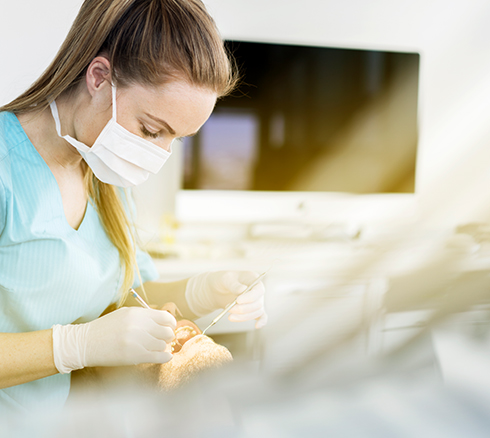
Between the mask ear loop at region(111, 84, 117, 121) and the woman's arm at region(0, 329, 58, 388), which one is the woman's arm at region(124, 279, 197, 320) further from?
the mask ear loop at region(111, 84, 117, 121)

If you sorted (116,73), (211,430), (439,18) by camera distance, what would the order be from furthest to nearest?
1. (439,18)
2. (116,73)
3. (211,430)

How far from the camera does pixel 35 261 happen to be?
771mm

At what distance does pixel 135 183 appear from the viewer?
2.95ft

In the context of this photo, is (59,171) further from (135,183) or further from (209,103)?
(209,103)

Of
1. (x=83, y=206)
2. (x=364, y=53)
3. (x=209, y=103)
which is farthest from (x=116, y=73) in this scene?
(x=364, y=53)

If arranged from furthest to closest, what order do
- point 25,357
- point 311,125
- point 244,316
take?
point 311,125 → point 244,316 → point 25,357

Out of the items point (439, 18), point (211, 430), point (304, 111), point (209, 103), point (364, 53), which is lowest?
point (211, 430)

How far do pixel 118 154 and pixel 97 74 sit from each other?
144mm

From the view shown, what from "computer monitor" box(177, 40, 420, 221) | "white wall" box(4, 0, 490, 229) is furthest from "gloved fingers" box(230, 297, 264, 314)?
"white wall" box(4, 0, 490, 229)

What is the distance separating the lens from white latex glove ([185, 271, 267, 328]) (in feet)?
3.09

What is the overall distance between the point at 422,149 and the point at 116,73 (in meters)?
1.86

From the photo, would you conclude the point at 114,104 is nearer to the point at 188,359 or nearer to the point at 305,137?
the point at 188,359

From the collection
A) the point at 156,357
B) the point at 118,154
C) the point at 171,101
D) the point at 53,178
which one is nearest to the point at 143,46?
the point at 171,101

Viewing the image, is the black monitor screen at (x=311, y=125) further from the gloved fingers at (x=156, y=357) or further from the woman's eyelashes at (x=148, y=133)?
the gloved fingers at (x=156, y=357)
